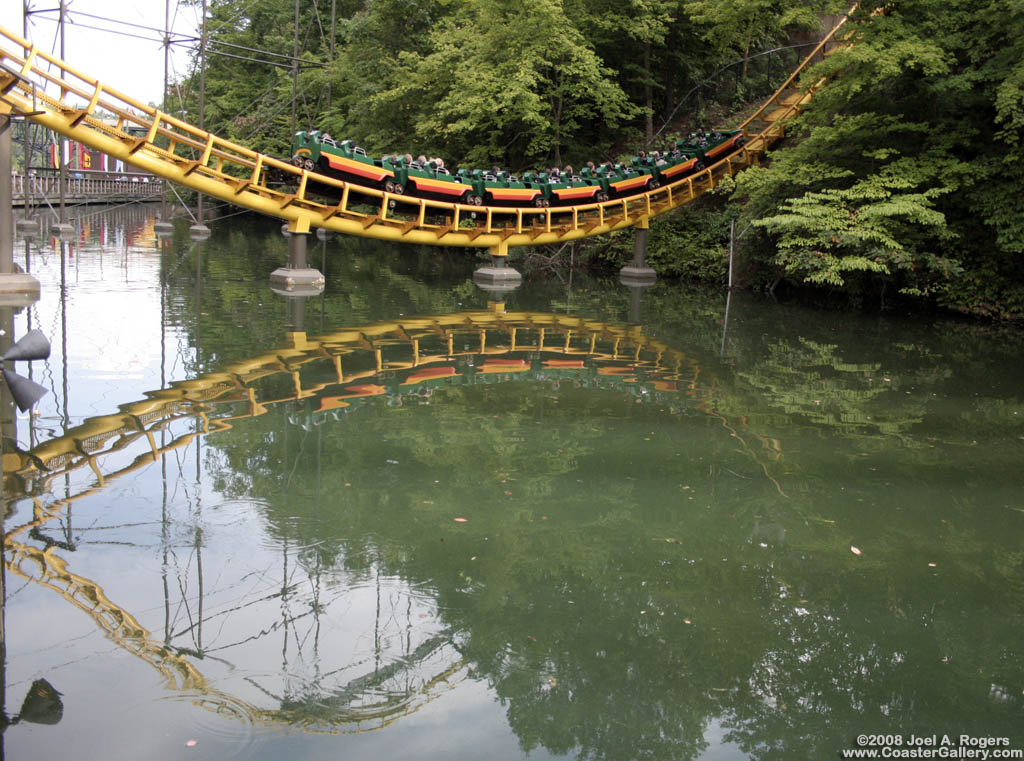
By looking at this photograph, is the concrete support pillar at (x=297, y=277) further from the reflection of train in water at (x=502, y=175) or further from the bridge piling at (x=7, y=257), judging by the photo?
the bridge piling at (x=7, y=257)

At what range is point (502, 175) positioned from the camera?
21.1 meters

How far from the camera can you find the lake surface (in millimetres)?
4188

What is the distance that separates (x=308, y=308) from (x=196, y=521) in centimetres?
1045

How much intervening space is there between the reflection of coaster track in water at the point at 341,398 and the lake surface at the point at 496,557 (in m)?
0.03

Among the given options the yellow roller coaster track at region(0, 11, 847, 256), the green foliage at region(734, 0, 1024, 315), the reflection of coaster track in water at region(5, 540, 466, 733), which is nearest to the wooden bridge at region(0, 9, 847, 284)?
the yellow roller coaster track at region(0, 11, 847, 256)

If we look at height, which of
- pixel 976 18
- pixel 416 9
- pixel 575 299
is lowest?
pixel 575 299

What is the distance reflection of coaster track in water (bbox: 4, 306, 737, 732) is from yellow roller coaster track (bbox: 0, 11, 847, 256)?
327 centimetres

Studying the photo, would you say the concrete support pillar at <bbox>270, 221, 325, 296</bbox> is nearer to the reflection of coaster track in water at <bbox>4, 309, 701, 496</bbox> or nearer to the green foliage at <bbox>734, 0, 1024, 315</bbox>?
the reflection of coaster track in water at <bbox>4, 309, 701, 496</bbox>

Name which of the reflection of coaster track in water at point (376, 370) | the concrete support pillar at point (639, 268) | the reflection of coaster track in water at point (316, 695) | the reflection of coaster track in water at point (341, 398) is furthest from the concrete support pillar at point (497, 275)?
the reflection of coaster track in water at point (316, 695)

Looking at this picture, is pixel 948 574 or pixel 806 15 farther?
pixel 806 15

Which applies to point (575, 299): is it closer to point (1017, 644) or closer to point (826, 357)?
point (826, 357)

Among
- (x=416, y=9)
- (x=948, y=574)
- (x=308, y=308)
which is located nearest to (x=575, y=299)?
(x=308, y=308)

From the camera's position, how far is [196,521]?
6.12m

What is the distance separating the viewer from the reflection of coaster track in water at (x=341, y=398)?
4281 mm
